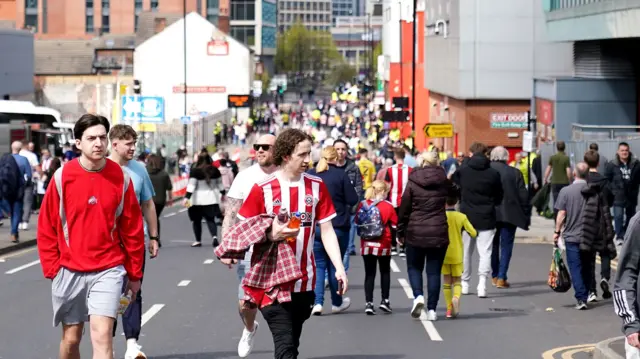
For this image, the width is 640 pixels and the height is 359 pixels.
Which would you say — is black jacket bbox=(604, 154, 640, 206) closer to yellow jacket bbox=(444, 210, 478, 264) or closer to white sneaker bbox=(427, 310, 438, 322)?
yellow jacket bbox=(444, 210, 478, 264)

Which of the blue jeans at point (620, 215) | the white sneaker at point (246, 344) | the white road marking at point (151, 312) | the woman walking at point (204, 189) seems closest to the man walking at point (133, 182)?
the white sneaker at point (246, 344)

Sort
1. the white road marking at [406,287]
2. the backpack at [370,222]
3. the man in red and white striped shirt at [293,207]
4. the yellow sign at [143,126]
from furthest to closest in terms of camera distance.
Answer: the yellow sign at [143,126] → the white road marking at [406,287] → the backpack at [370,222] → the man in red and white striped shirt at [293,207]

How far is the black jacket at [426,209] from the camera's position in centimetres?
1322

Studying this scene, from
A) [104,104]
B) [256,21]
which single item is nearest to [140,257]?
[104,104]

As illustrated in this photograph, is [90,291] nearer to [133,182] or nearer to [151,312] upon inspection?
[133,182]

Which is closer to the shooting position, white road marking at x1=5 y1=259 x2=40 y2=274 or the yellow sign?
white road marking at x1=5 y1=259 x2=40 y2=274

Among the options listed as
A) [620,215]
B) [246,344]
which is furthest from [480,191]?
[620,215]

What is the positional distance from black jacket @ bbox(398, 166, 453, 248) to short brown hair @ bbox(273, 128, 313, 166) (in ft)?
16.1

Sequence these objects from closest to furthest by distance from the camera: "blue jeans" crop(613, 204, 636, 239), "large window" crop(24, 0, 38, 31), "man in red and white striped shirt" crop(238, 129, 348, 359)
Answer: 1. "man in red and white striped shirt" crop(238, 129, 348, 359)
2. "blue jeans" crop(613, 204, 636, 239)
3. "large window" crop(24, 0, 38, 31)

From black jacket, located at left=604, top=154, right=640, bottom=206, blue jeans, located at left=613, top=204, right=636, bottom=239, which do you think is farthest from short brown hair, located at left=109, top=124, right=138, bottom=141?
blue jeans, located at left=613, top=204, right=636, bottom=239

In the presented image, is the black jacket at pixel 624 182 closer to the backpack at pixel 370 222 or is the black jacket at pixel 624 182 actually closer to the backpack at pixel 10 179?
the backpack at pixel 10 179

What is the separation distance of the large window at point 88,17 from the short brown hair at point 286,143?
127 meters

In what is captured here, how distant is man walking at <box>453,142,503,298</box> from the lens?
15.8m

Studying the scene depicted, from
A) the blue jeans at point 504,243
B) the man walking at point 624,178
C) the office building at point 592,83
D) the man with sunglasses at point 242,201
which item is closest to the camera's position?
the man with sunglasses at point 242,201
